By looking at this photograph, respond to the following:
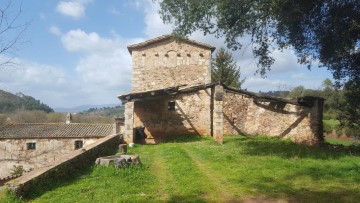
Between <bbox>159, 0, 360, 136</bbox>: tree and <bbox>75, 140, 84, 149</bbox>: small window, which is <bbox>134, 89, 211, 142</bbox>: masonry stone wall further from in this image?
<bbox>75, 140, 84, 149</bbox>: small window

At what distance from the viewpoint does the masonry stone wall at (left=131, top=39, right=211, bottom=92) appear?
23578mm

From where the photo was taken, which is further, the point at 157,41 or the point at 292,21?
the point at 157,41

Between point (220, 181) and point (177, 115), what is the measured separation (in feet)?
41.6

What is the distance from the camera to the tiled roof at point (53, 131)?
34719 mm

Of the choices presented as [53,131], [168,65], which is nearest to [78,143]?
[53,131]

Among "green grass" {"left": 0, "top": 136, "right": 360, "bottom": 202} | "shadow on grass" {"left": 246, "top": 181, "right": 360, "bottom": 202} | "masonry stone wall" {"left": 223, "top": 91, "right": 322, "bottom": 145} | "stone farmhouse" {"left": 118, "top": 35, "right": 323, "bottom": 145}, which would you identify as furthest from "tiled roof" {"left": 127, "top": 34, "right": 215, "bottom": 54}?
"shadow on grass" {"left": 246, "top": 181, "right": 360, "bottom": 202}

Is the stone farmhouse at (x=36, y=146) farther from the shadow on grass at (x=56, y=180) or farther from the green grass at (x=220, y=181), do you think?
the shadow on grass at (x=56, y=180)

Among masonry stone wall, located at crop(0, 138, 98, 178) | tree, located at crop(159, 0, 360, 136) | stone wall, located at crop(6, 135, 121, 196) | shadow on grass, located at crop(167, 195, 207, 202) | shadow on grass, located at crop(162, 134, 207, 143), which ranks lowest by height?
masonry stone wall, located at crop(0, 138, 98, 178)

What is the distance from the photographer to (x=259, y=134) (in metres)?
22.3

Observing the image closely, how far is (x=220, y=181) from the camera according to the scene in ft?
28.5

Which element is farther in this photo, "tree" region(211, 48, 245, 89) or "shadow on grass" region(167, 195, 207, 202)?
"tree" region(211, 48, 245, 89)

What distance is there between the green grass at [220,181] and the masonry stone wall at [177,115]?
339 inches

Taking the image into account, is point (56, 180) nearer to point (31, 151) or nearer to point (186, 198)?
point (186, 198)

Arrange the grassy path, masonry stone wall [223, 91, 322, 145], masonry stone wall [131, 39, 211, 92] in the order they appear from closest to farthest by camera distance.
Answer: the grassy path → masonry stone wall [223, 91, 322, 145] → masonry stone wall [131, 39, 211, 92]
